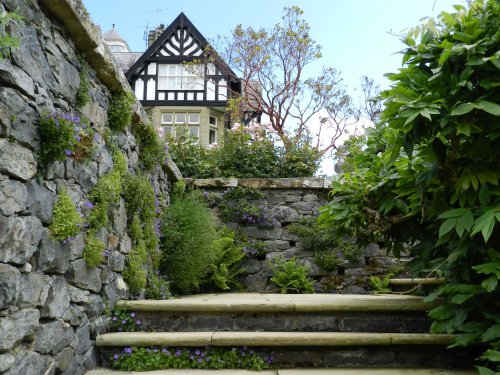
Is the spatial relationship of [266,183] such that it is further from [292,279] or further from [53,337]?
[53,337]

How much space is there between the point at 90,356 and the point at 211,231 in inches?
91.2

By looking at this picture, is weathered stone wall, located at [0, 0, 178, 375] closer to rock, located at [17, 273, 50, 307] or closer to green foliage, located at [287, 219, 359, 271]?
rock, located at [17, 273, 50, 307]

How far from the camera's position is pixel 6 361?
1754 mm

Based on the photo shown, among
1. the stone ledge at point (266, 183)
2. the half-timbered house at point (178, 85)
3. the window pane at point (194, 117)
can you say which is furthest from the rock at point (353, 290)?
the window pane at point (194, 117)

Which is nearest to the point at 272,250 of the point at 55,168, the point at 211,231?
the point at 211,231

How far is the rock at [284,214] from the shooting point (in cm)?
595

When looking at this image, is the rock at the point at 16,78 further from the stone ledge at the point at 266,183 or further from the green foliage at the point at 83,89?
the stone ledge at the point at 266,183

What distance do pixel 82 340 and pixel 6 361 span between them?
756 millimetres

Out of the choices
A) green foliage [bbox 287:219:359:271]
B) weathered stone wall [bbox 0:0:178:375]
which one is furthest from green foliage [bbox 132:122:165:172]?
green foliage [bbox 287:219:359:271]

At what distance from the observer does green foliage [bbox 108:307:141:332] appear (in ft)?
9.61

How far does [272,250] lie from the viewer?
229 inches

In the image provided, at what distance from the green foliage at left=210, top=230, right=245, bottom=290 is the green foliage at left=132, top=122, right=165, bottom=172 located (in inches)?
50.1

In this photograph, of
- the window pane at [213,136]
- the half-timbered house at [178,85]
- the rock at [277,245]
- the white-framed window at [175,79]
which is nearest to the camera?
the rock at [277,245]

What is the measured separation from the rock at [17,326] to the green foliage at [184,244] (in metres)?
2.42
